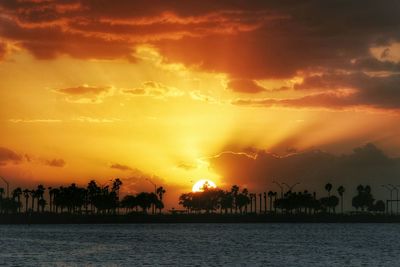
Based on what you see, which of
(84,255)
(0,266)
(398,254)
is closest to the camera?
(0,266)

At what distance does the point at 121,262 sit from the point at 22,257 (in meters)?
19.2

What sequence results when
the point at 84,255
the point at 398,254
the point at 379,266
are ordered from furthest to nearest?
the point at 398,254 → the point at 84,255 → the point at 379,266

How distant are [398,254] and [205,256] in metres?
39.8

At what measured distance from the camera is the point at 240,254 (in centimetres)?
14288

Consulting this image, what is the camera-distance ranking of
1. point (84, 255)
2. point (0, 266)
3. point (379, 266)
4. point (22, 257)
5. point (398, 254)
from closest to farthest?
point (0, 266) < point (379, 266) < point (22, 257) < point (84, 255) < point (398, 254)

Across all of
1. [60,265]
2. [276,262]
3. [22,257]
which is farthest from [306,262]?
[22,257]

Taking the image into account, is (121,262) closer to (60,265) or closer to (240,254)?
(60,265)

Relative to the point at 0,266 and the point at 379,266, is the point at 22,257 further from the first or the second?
the point at 379,266

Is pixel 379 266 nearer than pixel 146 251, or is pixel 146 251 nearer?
pixel 379 266

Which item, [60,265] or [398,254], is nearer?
[60,265]

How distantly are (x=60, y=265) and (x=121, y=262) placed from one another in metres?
11.0

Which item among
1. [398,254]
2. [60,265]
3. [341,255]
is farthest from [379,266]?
→ [60,265]

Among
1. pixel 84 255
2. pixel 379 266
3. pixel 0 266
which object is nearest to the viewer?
pixel 0 266

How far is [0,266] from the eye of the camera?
360 feet
